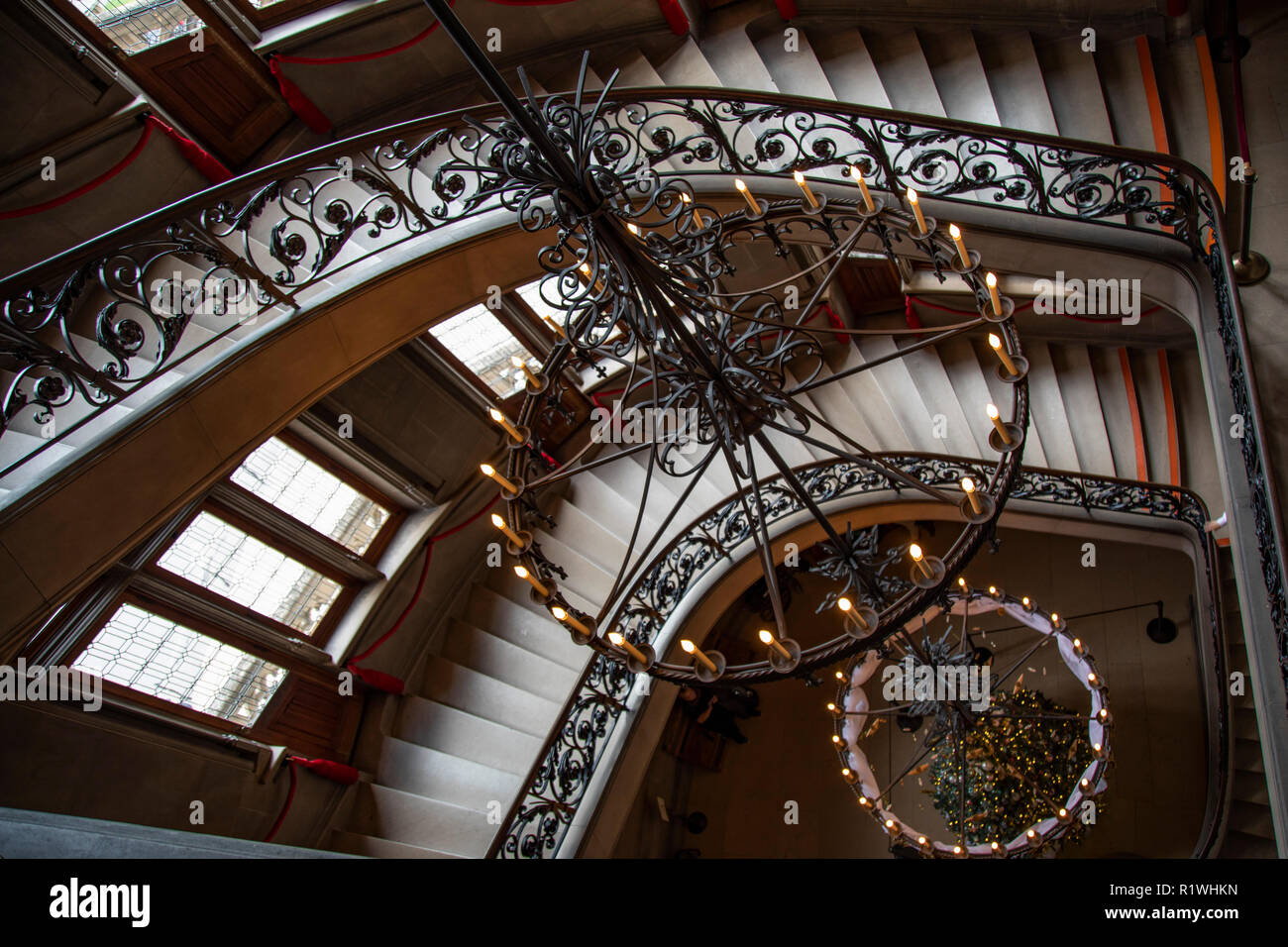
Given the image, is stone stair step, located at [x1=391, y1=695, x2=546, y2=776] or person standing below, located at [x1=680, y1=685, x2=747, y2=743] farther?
person standing below, located at [x1=680, y1=685, x2=747, y2=743]

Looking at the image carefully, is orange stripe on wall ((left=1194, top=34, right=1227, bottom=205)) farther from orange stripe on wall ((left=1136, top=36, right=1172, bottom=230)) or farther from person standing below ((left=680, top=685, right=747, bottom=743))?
person standing below ((left=680, top=685, right=747, bottom=743))

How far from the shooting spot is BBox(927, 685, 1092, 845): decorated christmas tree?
236 inches

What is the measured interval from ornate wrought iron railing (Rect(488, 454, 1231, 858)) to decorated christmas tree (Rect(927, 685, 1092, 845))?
0.94m

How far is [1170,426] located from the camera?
23.5 ft

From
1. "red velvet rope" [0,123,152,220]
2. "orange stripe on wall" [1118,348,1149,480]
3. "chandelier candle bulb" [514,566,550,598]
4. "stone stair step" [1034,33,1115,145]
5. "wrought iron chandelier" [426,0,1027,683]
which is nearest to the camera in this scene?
"wrought iron chandelier" [426,0,1027,683]

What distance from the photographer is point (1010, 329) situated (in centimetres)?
280

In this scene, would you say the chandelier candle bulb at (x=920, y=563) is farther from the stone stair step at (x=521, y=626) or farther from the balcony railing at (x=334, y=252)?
the stone stair step at (x=521, y=626)

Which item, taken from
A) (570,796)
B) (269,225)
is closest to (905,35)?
(269,225)

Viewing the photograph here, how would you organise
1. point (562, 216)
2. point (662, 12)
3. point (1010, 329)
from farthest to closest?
point (662, 12)
point (1010, 329)
point (562, 216)

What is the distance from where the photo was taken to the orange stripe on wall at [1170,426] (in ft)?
22.7

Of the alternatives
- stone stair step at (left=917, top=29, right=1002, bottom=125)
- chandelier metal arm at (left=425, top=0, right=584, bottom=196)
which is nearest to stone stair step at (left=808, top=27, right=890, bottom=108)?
stone stair step at (left=917, top=29, right=1002, bottom=125)

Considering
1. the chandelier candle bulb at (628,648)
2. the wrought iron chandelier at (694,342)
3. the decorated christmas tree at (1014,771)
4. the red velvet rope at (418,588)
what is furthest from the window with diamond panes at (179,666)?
the decorated christmas tree at (1014,771)
